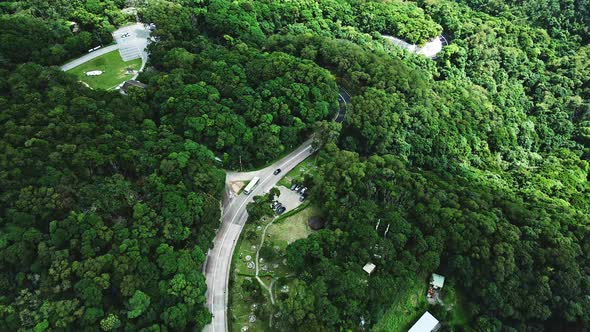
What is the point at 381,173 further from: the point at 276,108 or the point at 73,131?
the point at 73,131

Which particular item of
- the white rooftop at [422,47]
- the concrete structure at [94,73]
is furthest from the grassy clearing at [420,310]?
the white rooftop at [422,47]

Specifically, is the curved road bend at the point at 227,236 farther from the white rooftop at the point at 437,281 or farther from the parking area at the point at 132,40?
the parking area at the point at 132,40

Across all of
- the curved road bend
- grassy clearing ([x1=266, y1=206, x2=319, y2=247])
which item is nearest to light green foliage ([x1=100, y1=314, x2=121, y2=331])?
the curved road bend

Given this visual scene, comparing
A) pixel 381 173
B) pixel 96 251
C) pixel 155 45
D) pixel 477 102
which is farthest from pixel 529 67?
pixel 96 251

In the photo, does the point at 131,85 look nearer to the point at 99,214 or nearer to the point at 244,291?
the point at 99,214

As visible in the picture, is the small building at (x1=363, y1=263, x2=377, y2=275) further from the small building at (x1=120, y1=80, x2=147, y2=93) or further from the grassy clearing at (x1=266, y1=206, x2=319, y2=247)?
the small building at (x1=120, y1=80, x2=147, y2=93)
